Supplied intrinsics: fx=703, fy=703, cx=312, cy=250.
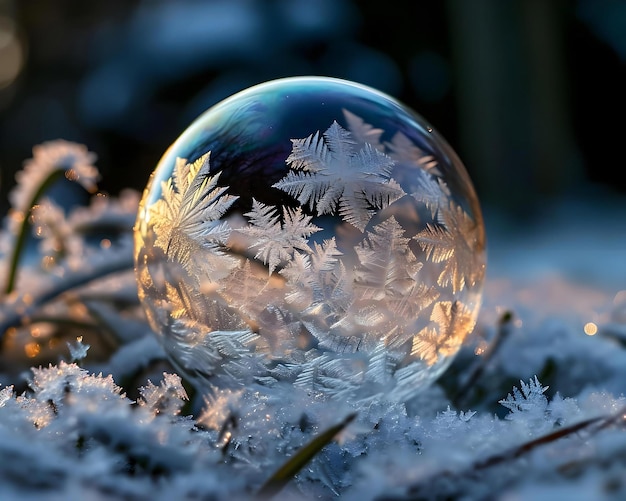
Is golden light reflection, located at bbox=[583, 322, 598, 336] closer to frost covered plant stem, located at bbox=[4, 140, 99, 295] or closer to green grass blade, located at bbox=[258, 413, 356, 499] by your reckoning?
green grass blade, located at bbox=[258, 413, 356, 499]

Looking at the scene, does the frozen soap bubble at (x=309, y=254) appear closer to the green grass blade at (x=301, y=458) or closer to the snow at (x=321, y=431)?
the snow at (x=321, y=431)

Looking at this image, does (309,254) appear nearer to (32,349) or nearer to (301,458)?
(301,458)

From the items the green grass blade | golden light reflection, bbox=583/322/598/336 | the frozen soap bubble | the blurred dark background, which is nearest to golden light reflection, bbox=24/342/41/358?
the frozen soap bubble

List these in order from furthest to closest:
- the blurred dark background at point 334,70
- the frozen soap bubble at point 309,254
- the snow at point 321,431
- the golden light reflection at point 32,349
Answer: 1. the blurred dark background at point 334,70
2. the golden light reflection at point 32,349
3. the frozen soap bubble at point 309,254
4. the snow at point 321,431

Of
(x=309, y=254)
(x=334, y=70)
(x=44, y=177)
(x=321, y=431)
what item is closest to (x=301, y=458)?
(x=321, y=431)

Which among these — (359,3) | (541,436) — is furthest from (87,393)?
(359,3)

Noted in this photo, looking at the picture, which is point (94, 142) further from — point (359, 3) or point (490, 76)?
point (490, 76)

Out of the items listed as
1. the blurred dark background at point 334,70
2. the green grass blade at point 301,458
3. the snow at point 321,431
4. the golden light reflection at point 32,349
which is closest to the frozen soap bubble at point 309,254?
the snow at point 321,431
